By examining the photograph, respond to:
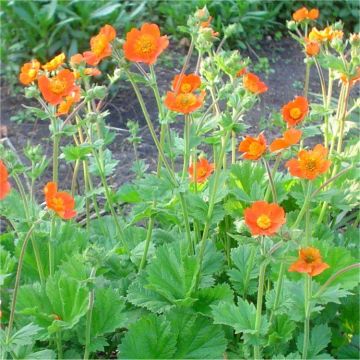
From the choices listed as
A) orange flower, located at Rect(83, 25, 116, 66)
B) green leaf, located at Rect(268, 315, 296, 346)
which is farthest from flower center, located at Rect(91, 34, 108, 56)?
green leaf, located at Rect(268, 315, 296, 346)

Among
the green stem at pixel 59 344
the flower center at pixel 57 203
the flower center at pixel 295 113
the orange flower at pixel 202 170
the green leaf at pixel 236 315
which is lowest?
the green stem at pixel 59 344

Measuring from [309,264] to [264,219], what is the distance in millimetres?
132

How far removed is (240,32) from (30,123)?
162cm

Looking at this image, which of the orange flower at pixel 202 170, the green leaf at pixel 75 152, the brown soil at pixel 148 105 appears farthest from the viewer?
the brown soil at pixel 148 105

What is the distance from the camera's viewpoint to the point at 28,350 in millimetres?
1616

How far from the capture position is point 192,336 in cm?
170

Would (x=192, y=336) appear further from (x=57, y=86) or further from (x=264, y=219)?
(x=57, y=86)

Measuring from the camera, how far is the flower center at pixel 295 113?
1.58m

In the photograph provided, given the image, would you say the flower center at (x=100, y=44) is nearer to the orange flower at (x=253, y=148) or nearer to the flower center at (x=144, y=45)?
the flower center at (x=144, y=45)

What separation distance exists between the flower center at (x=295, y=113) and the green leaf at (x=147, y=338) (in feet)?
1.88

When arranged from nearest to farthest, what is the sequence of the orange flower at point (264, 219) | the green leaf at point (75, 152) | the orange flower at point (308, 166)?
1. the orange flower at point (264, 219)
2. the orange flower at point (308, 166)
3. the green leaf at point (75, 152)

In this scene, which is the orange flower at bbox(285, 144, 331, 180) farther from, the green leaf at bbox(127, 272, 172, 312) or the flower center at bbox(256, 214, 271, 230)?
the green leaf at bbox(127, 272, 172, 312)

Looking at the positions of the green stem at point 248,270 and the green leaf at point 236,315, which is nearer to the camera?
the green leaf at point 236,315

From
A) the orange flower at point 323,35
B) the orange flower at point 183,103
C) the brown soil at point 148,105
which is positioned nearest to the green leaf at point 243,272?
the orange flower at point 183,103
